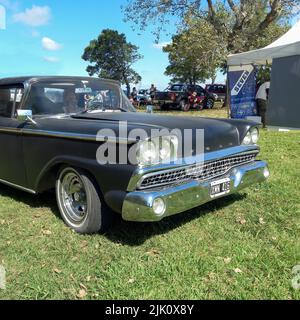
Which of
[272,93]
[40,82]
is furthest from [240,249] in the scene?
[272,93]

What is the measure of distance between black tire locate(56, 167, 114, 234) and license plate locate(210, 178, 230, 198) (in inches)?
38.6

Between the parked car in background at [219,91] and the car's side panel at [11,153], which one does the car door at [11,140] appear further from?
the parked car in background at [219,91]

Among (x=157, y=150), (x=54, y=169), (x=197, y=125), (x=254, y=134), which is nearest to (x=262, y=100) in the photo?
(x=254, y=134)

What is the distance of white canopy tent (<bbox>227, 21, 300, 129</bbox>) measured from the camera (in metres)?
11.8

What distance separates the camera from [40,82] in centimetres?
461

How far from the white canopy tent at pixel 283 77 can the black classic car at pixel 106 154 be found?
8.05m

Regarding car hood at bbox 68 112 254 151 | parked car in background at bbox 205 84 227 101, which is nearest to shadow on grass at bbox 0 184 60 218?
car hood at bbox 68 112 254 151

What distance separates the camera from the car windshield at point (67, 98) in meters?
4.54

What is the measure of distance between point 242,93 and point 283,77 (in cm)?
153

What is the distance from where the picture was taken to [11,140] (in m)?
4.64

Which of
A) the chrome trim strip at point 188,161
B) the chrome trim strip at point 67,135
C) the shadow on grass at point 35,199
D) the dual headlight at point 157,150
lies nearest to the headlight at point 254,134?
the chrome trim strip at point 188,161

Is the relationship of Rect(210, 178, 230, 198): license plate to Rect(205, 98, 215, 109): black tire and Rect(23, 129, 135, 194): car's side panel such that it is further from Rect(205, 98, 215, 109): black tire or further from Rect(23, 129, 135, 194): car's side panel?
Rect(205, 98, 215, 109): black tire

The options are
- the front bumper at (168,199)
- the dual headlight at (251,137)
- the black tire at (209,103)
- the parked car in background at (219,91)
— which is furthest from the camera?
the parked car in background at (219,91)
